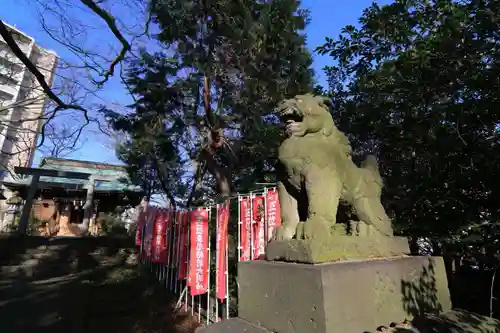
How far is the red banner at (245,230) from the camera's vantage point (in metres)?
4.99

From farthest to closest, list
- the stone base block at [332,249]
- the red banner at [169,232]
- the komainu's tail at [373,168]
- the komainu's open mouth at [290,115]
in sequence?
the red banner at [169,232]
the komainu's tail at [373,168]
the komainu's open mouth at [290,115]
the stone base block at [332,249]

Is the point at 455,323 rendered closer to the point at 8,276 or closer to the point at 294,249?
the point at 294,249

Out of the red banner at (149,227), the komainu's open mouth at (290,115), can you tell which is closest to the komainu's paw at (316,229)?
the komainu's open mouth at (290,115)

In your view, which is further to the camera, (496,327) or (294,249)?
(496,327)

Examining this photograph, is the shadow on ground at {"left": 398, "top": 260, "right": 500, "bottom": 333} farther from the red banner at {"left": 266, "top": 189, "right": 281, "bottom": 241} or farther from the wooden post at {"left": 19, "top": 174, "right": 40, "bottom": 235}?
the wooden post at {"left": 19, "top": 174, "right": 40, "bottom": 235}

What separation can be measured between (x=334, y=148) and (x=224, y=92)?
6704 mm

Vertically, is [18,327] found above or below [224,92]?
below

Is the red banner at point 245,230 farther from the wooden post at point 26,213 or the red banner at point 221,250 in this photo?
the wooden post at point 26,213

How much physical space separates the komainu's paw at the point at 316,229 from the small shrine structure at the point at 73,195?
14854 millimetres

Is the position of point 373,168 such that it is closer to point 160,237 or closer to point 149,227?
point 160,237

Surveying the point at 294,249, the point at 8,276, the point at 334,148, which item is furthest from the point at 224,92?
the point at 8,276

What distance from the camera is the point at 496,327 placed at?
8.30ft

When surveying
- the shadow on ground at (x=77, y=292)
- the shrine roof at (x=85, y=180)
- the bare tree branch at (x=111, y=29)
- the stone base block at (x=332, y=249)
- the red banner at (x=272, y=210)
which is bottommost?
the shadow on ground at (x=77, y=292)

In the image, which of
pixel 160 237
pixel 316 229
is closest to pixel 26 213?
pixel 160 237
